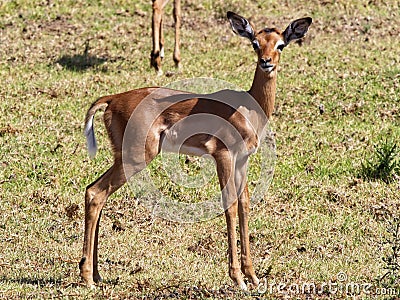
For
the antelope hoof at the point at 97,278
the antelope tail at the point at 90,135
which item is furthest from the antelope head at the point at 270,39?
the antelope hoof at the point at 97,278

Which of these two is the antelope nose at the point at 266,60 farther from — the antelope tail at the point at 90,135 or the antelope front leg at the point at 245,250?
the antelope tail at the point at 90,135

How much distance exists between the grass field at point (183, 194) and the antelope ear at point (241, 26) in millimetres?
1773

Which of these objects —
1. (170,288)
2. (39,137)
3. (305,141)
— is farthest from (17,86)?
(170,288)

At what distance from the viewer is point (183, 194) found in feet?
27.2

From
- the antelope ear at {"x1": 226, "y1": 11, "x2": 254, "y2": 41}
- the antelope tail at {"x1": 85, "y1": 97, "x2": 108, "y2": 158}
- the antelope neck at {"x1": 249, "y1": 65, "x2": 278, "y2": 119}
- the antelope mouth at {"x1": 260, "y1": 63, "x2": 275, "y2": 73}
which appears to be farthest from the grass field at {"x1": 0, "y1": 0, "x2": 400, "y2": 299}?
the antelope ear at {"x1": 226, "y1": 11, "x2": 254, "y2": 41}

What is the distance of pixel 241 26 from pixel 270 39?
1.12 ft

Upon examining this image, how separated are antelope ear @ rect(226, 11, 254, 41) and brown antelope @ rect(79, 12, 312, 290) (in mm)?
10

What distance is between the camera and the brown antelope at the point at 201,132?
5.94 m

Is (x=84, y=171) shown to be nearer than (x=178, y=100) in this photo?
No

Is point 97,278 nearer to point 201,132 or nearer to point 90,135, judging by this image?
point 90,135

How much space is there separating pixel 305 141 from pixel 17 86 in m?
3.99

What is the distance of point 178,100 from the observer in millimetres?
6309

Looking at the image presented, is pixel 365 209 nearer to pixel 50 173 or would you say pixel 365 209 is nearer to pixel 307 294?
pixel 307 294

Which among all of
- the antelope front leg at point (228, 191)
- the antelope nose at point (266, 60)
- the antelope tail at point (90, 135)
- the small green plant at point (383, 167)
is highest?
the antelope nose at point (266, 60)
